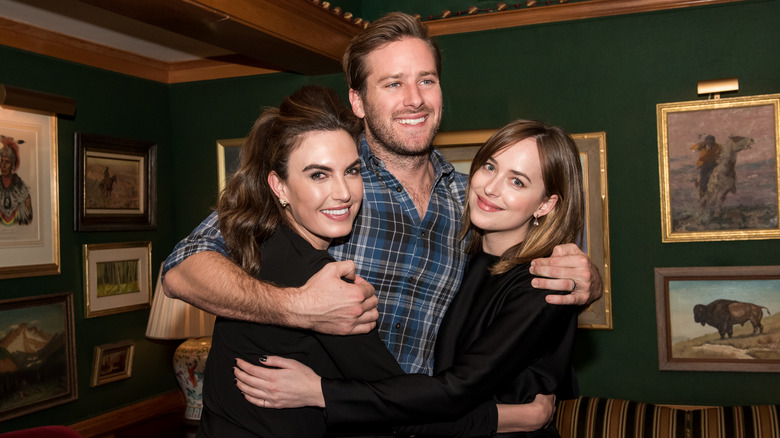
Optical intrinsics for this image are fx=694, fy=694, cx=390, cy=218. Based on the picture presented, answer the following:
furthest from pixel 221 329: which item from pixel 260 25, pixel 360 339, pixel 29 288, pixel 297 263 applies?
pixel 29 288

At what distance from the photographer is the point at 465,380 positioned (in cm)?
182

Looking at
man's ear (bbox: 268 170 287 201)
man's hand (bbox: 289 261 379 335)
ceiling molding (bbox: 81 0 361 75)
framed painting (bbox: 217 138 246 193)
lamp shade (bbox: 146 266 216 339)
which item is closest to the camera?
man's hand (bbox: 289 261 379 335)

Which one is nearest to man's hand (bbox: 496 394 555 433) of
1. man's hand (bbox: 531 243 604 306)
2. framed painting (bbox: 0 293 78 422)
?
man's hand (bbox: 531 243 604 306)

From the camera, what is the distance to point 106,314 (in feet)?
15.1

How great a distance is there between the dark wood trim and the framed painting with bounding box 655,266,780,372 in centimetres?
339

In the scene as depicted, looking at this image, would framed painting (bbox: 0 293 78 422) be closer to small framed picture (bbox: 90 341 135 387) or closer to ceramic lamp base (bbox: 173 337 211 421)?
small framed picture (bbox: 90 341 135 387)

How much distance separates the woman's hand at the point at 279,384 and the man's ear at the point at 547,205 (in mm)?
Result: 837

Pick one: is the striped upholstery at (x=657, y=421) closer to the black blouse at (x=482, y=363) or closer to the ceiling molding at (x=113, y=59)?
the black blouse at (x=482, y=363)

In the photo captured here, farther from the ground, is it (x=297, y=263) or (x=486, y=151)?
(x=486, y=151)

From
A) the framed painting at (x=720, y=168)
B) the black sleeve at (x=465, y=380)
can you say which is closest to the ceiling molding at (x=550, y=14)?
the framed painting at (x=720, y=168)

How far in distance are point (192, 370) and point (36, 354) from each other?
89cm

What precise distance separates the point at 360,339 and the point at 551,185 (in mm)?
751

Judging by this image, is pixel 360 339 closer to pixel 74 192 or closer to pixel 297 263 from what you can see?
pixel 297 263

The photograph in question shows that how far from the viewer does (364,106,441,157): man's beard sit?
229cm
